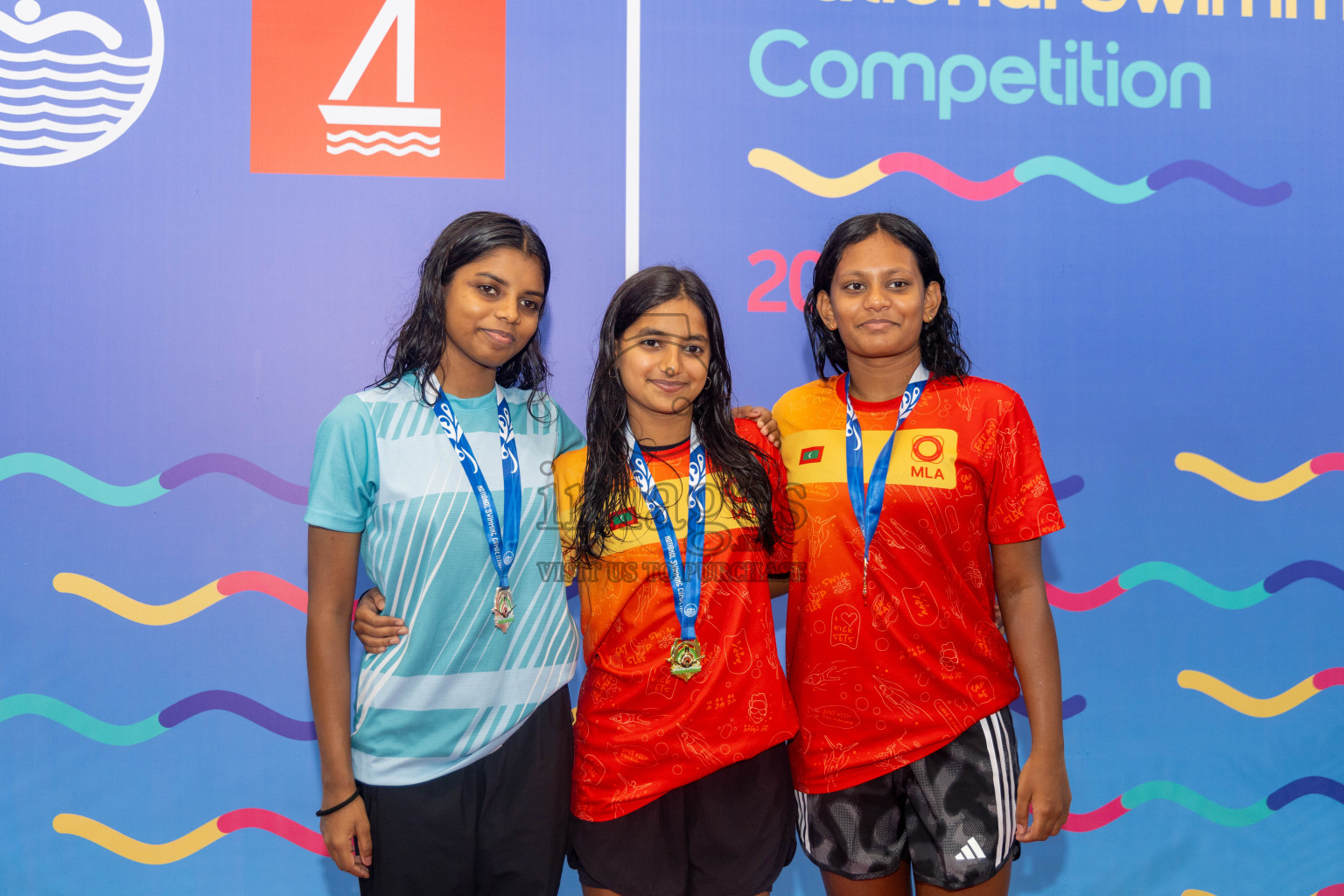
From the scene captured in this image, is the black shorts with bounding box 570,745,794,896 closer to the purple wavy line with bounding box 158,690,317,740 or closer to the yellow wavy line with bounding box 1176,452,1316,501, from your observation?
the purple wavy line with bounding box 158,690,317,740

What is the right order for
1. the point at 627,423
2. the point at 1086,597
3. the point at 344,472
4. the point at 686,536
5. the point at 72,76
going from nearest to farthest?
the point at 344,472
the point at 686,536
the point at 627,423
the point at 72,76
the point at 1086,597

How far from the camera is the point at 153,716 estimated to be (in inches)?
93.8

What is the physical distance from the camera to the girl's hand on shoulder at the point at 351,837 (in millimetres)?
1508

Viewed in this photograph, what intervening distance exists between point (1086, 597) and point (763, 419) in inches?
56.8

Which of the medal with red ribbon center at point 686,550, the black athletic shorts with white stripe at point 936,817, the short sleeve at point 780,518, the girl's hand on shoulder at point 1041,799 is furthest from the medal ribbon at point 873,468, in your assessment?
the girl's hand on shoulder at point 1041,799

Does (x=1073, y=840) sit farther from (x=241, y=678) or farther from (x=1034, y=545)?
(x=241, y=678)

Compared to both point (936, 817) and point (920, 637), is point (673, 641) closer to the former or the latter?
point (920, 637)

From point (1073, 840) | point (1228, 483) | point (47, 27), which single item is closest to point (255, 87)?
point (47, 27)

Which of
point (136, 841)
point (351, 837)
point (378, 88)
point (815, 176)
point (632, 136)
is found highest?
point (378, 88)

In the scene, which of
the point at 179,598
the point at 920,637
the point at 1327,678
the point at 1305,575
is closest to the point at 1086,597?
the point at 1305,575

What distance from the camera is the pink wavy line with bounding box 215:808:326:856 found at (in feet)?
7.89

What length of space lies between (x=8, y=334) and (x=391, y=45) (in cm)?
139

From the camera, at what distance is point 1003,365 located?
256 cm

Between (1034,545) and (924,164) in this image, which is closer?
(1034,545)
